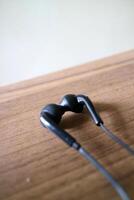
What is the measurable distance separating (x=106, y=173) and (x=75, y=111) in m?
0.12

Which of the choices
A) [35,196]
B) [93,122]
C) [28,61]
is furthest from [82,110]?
[28,61]

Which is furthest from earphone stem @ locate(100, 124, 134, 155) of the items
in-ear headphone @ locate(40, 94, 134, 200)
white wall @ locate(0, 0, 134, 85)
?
white wall @ locate(0, 0, 134, 85)

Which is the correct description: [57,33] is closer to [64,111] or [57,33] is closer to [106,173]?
[64,111]

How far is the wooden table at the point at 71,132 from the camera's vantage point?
301 millimetres

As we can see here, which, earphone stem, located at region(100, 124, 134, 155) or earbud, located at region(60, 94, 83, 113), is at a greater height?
earbud, located at region(60, 94, 83, 113)

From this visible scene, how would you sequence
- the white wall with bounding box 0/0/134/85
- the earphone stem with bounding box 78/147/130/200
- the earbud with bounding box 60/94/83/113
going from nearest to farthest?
1. the earphone stem with bounding box 78/147/130/200
2. the earbud with bounding box 60/94/83/113
3. the white wall with bounding box 0/0/134/85

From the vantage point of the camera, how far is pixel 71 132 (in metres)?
0.37

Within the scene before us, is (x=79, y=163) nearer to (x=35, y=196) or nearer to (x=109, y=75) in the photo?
(x=35, y=196)

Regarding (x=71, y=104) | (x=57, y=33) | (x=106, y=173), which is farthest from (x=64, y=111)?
(x=57, y=33)

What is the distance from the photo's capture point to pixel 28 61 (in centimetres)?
71

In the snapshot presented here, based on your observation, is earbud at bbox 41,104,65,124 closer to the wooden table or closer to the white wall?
the wooden table

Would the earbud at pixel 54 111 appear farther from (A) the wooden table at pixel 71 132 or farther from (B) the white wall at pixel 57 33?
(B) the white wall at pixel 57 33

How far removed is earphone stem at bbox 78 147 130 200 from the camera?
29 centimetres

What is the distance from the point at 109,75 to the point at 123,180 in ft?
0.70
